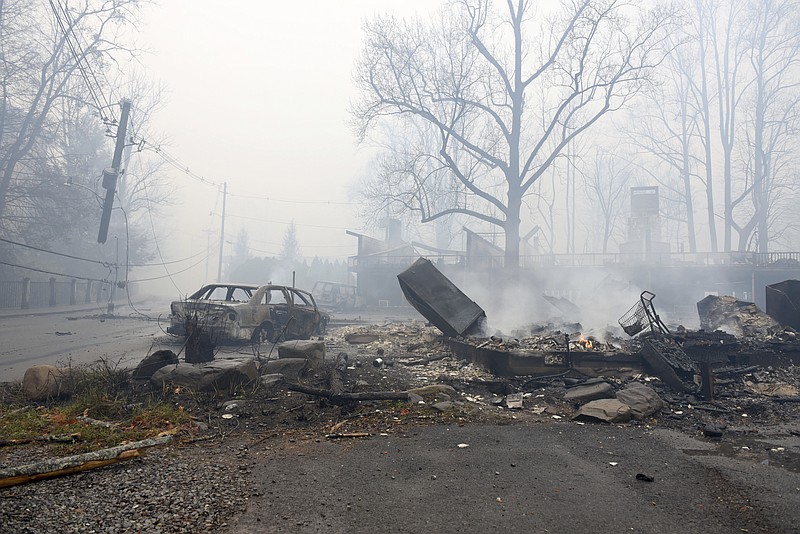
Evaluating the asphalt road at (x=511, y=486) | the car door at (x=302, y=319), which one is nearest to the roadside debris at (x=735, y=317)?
the asphalt road at (x=511, y=486)

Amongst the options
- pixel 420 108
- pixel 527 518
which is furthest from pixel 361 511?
pixel 420 108

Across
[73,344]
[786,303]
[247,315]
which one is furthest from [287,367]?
[786,303]

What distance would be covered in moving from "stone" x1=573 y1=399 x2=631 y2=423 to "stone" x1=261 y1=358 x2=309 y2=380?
417cm

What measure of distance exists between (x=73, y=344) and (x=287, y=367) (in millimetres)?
7606

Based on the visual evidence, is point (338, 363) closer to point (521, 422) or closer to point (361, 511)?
point (521, 422)

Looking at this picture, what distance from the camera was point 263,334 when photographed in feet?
39.2

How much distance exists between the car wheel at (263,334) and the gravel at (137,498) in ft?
24.4

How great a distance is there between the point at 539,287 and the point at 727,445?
70.5 ft

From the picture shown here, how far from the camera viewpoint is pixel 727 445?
4773mm

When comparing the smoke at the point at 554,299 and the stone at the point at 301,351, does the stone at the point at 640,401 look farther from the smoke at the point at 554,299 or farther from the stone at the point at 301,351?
the stone at the point at 301,351

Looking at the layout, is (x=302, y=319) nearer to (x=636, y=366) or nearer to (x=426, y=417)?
(x=426, y=417)

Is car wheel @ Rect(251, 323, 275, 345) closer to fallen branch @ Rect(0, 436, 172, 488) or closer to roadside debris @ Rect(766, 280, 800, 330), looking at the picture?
fallen branch @ Rect(0, 436, 172, 488)

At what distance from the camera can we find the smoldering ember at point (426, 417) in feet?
10.4

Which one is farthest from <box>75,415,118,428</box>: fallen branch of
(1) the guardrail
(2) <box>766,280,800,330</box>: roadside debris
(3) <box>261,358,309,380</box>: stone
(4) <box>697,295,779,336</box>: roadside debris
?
(1) the guardrail
